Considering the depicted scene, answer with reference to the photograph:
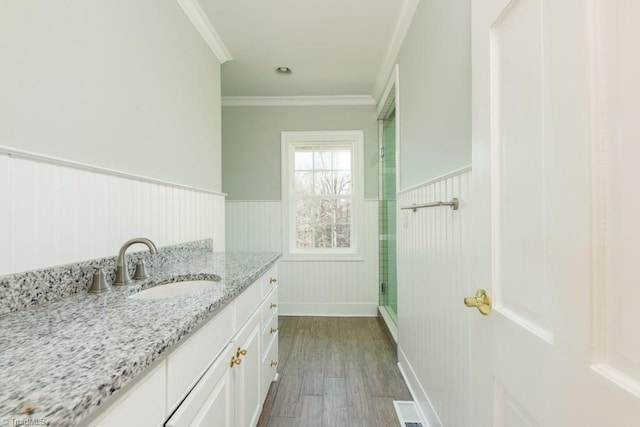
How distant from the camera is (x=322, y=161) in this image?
3.45 m

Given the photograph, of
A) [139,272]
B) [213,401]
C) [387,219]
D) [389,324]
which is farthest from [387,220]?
[213,401]

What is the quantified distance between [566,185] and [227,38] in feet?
8.05

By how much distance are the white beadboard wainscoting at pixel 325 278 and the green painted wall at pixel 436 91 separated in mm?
1477

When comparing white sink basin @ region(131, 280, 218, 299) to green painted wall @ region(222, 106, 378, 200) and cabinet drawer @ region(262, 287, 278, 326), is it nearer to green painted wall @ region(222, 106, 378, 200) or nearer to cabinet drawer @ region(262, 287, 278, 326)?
cabinet drawer @ region(262, 287, 278, 326)

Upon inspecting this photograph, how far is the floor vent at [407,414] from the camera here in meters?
1.57

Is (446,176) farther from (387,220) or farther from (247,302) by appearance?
(387,220)

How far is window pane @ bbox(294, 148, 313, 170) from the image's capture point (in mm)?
3443

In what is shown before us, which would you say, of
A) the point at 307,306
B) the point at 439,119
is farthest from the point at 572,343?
the point at 307,306

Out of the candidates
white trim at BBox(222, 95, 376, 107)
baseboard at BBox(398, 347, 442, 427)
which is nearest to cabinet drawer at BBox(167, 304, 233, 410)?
baseboard at BBox(398, 347, 442, 427)

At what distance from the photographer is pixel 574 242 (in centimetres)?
46

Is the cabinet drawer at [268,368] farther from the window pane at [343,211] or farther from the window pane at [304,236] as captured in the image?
the window pane at [343,211]

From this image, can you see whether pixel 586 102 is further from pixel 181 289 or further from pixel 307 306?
pixel 307 306

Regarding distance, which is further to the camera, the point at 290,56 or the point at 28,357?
the point at 290,56

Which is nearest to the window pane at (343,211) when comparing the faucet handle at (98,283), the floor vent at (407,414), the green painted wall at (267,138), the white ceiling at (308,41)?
the green painted wall at (267,138)
